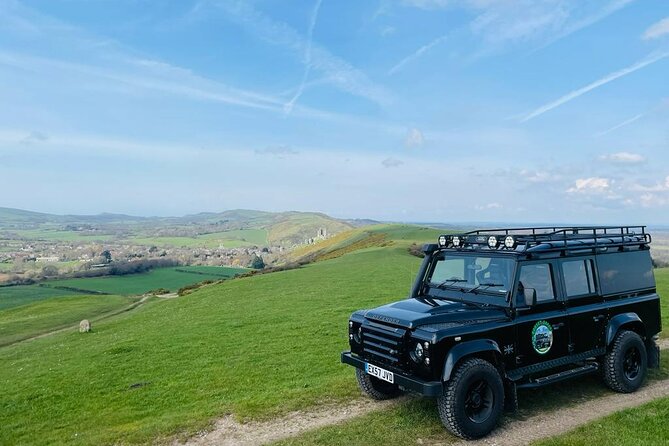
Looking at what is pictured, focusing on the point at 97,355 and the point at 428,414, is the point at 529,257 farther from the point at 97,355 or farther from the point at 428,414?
the point at 97,355

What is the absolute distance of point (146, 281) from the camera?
277 ft

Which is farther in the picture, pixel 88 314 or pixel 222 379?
pixel 88 314

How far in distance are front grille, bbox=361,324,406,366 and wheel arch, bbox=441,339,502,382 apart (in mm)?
829

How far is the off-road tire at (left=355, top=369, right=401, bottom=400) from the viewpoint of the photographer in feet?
33.6

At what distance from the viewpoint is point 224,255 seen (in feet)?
447

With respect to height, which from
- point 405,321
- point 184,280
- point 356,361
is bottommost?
point 184,280

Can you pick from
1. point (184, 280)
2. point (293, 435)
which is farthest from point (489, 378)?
point (184, 280)

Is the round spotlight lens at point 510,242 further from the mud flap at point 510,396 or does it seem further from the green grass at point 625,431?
the green grass at point 625,431

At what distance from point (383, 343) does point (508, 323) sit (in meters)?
2.27

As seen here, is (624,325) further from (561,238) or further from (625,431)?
(625,431)

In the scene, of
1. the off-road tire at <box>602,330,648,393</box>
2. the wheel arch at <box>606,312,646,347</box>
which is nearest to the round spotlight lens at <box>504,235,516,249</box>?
the wheel arch at <box>606,312,646,347</box>

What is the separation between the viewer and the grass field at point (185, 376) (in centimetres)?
1023

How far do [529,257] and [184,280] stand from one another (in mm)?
81410

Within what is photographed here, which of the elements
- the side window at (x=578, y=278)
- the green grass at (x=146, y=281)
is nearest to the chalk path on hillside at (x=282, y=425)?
the side window at (x=578, y=278)
